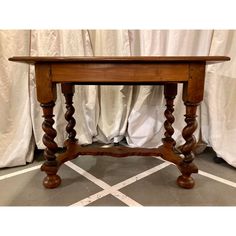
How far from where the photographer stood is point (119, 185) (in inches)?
37.5

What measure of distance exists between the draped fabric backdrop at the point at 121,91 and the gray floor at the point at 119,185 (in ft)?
0.42

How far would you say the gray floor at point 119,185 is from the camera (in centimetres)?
84

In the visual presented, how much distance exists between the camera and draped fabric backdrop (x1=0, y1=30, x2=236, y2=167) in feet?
3.65

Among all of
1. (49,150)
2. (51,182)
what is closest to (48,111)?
(49,150)

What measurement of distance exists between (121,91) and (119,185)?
1.85 ft

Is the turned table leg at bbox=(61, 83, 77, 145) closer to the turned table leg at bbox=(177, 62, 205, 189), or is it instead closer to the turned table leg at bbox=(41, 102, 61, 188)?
the turned table leg at bbox=(41, 102, 61, 188)

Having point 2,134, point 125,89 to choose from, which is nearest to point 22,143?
point 2,134

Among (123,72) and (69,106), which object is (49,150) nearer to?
(69,106)

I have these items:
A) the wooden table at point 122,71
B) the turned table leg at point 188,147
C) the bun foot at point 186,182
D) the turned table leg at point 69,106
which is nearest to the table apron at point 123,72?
the wooden table at point 122,71

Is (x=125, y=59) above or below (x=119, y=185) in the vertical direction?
above

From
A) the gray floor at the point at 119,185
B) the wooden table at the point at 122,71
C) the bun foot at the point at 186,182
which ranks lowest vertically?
the gray floor at the point at 119,185

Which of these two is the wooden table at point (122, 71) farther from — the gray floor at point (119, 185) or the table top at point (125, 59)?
the gray floor at point (119, 185)

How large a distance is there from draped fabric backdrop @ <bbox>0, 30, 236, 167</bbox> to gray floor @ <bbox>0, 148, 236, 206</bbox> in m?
0.13

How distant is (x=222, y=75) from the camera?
1.14 m
